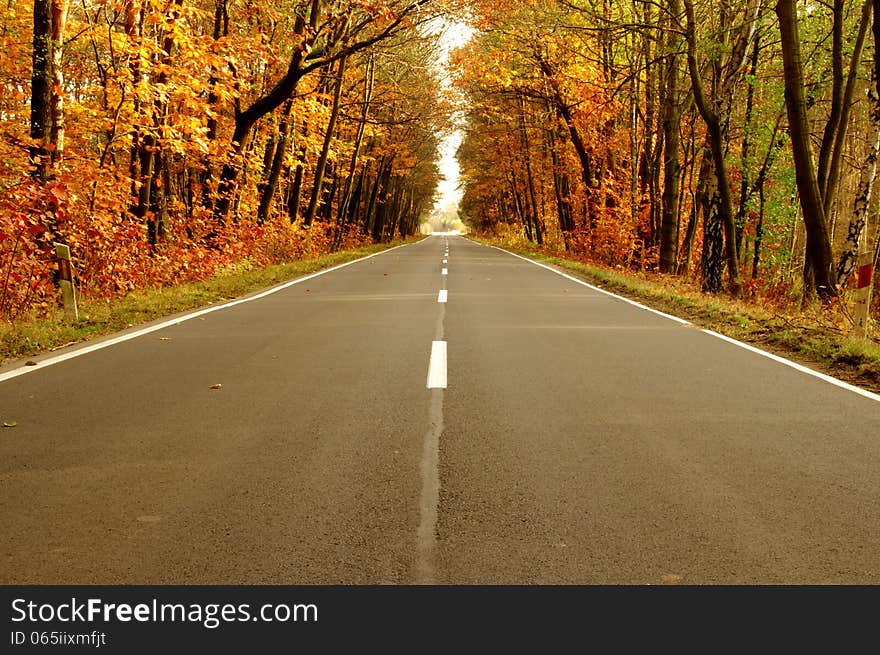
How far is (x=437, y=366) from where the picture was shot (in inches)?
298

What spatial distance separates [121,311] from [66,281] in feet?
2.97

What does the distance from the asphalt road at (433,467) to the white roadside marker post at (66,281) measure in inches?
106

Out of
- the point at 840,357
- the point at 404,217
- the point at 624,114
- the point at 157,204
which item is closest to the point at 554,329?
the point at 840,357

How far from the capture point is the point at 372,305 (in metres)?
13.2

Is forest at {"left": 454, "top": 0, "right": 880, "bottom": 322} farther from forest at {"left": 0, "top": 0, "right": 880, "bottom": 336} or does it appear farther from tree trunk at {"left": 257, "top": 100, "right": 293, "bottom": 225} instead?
tree trunk at {"left": 257, "top": 100, "right": 293, "bottom": 225}

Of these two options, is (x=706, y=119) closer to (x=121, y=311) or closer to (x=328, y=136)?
(x=121, y=311)

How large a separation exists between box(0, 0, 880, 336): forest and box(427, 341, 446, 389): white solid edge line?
5203mm

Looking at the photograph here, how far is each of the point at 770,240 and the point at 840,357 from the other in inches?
904

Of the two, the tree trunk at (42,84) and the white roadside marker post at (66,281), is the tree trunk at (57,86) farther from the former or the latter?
the white roadside marker post at (66,281)

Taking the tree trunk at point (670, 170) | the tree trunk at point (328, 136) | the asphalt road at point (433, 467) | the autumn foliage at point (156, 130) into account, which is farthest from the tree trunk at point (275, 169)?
the asphalt road at point (433, 467)

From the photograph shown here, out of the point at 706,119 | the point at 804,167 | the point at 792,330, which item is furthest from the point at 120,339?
the point at 706,119

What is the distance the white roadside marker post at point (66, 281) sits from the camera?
10.8m

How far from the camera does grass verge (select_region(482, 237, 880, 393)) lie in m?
7.88
